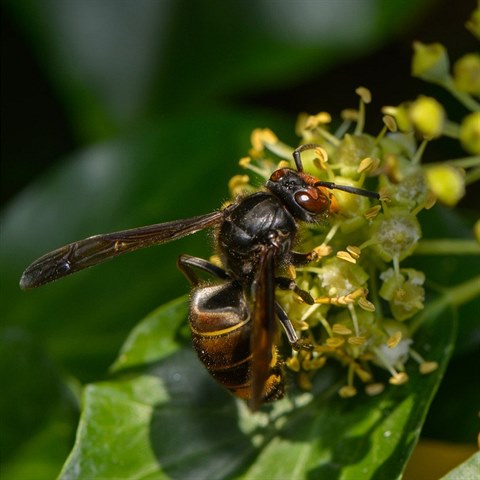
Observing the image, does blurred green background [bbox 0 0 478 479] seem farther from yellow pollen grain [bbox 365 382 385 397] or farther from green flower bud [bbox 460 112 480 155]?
green flower bud [bbox 460 112 480 155]

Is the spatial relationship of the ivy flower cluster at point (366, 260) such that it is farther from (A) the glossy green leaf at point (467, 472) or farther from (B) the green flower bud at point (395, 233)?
(A) the glossy green leaf at point (467, 472)

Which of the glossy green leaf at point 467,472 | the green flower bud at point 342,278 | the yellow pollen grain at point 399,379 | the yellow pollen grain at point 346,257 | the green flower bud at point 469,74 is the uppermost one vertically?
the green flower bud at point 469,74

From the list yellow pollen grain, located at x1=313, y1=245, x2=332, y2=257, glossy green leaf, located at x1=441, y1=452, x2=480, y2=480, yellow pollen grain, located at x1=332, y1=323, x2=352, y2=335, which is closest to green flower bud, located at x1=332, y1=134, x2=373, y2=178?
yellow pollen grain, located at x1=313, y1=245, x2=332, y2=257

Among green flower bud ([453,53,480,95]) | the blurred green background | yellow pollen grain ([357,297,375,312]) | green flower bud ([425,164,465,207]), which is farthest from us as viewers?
the blurred green background

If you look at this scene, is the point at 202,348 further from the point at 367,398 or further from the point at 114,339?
the point at 114,339

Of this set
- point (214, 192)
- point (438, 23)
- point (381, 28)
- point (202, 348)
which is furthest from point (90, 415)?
point (438, 23)

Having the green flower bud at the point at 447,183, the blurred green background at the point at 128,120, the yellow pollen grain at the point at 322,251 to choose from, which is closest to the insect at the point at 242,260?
the yellow pollen grain at the point at 322,251
